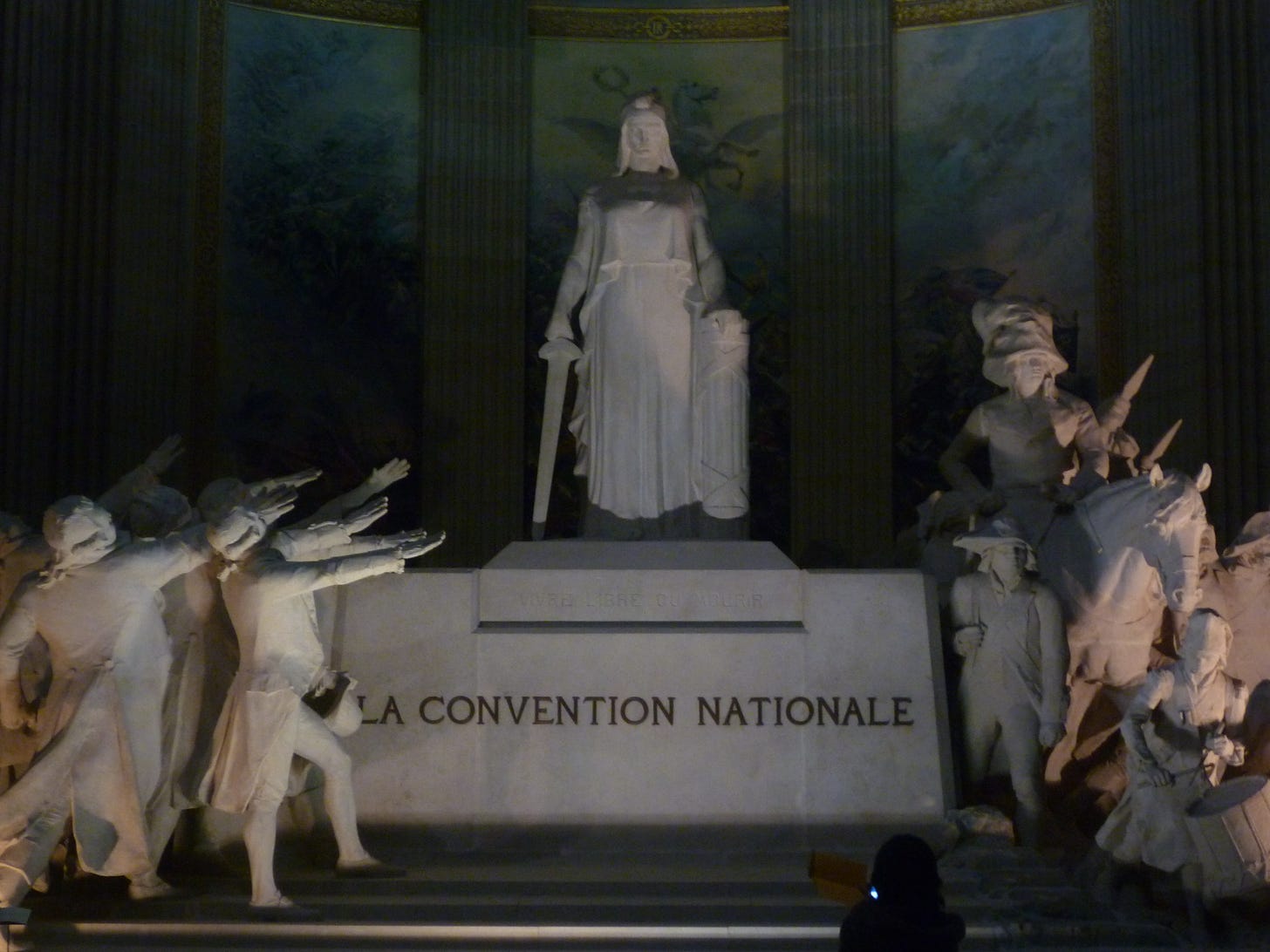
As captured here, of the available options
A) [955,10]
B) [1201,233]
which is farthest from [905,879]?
[955,10]

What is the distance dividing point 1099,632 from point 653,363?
2636 mm

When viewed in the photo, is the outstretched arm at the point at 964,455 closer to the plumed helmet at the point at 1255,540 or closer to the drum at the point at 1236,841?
the plumed helmet at the point at 1255,540

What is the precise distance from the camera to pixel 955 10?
16.8m

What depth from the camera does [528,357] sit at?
53.8 ft

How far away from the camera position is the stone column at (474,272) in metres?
15.9

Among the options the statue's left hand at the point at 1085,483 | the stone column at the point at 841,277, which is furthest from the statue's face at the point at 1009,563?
the stone column at the point at 841,277

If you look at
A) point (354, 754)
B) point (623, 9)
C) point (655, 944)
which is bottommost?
point (655, 944)

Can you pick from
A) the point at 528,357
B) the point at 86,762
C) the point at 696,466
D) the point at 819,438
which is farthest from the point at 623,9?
the point at 86,762

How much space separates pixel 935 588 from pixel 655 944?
106 inches

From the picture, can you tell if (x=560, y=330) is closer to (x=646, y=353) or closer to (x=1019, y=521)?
(x=646, y=353)

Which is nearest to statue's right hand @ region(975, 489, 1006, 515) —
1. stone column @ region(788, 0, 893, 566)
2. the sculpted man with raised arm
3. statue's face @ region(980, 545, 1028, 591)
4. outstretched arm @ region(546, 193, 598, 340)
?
the sculpted man with raised arm

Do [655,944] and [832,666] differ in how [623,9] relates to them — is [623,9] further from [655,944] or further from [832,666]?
[655,944]

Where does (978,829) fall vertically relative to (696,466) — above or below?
below

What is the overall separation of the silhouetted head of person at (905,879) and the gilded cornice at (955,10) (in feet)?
45.6
